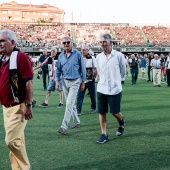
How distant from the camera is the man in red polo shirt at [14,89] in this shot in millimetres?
4320

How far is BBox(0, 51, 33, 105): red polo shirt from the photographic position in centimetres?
431

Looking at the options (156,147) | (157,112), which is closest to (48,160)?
(156,147)

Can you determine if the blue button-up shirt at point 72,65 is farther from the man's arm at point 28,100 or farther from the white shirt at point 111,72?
the man's arm at point 28,100

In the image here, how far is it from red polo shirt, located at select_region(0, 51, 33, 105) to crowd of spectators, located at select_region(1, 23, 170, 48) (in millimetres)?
62026

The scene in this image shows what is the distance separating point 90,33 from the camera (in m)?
72.1

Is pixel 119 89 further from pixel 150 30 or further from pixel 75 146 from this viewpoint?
pixel 150 30

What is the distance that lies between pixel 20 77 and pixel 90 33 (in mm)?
68537

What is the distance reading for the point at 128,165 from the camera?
17.3ft

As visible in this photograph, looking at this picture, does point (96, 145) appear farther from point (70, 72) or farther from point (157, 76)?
point (157, 76)

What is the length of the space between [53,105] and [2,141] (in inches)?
209

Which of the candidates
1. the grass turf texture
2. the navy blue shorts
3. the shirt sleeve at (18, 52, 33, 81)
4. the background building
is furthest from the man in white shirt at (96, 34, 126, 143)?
the background building

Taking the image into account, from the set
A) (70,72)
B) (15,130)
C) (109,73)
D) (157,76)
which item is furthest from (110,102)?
(157,76)

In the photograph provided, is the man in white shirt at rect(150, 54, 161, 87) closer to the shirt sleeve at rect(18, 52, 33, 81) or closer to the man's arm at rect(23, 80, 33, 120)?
the man's arm at rect(23, 80, 33, 120)

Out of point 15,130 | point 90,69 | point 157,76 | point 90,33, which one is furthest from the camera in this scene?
point 90,33
